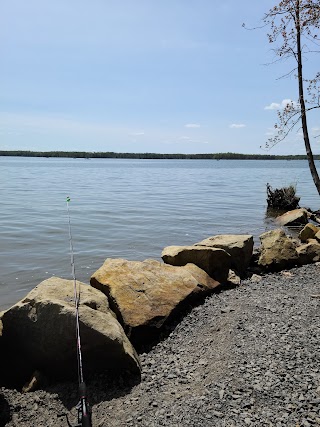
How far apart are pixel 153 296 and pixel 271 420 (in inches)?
117

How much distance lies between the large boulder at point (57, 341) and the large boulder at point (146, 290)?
0.80 metres

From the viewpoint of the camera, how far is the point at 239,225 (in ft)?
58.3

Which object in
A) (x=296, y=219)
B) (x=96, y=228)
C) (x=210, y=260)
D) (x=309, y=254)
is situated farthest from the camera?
(x=296, y=219)

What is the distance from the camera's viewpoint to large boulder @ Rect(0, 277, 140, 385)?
15.9 ft

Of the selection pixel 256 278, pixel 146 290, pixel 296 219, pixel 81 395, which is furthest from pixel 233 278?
pixel 296 219

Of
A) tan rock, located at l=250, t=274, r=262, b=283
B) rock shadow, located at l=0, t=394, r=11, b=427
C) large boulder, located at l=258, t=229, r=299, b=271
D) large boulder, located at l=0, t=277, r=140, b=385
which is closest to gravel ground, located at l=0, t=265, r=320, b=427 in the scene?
rock shadow, located at l=0, t=394, r=11, b=427

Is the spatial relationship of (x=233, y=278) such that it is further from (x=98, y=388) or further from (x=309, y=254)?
(x=98, y=388)

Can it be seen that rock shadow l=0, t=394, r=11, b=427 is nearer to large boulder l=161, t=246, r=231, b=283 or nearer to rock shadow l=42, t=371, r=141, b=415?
rock shadow l=42, t=371, r=141, b=415

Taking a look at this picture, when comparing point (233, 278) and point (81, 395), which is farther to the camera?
point (233, 278)

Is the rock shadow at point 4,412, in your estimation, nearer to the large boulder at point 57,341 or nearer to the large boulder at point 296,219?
the large boulder at point 57,341

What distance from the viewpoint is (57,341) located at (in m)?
4.89

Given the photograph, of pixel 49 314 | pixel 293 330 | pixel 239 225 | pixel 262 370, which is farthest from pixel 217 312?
pixel 239 225

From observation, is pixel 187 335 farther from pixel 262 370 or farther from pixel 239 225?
pixel 239 225

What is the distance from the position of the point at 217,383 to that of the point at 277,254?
5778 mm
